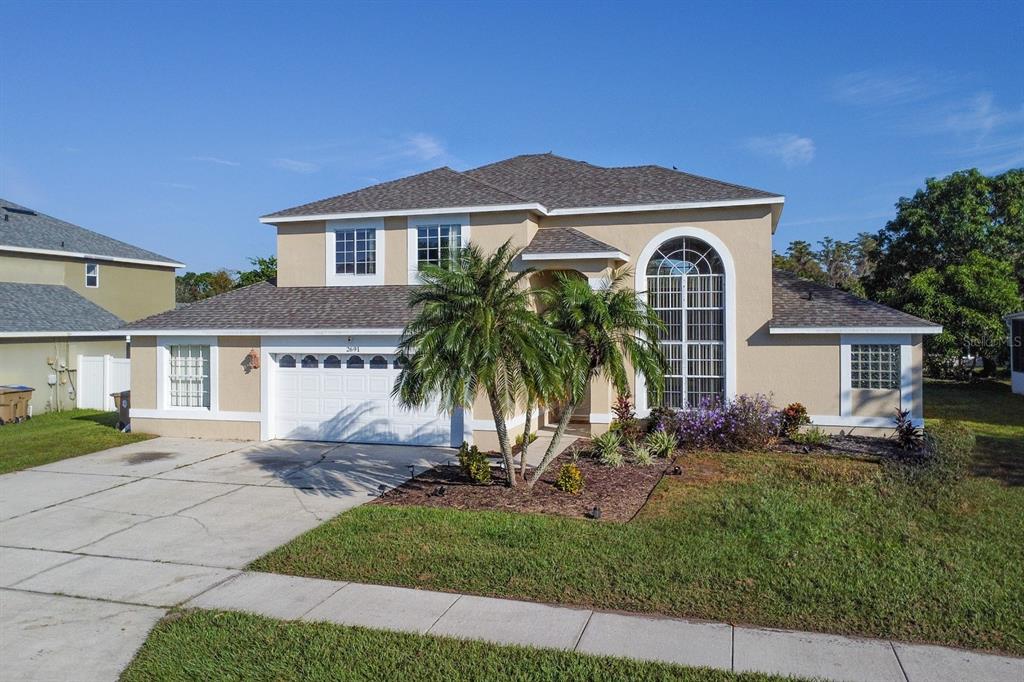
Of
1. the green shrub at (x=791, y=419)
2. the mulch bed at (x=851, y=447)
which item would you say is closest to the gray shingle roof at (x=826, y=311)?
the green shrub at (x=791, y=419)

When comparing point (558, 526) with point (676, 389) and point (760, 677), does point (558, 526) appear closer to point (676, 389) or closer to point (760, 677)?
point (760, 677)

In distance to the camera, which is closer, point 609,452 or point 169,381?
point 609,452

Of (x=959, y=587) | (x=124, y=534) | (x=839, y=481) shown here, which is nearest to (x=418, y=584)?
(x=124, y=534)

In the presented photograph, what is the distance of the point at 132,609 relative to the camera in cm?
694

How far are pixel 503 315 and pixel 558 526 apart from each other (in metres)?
2.96

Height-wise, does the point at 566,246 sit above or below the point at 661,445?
above

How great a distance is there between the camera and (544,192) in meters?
18.6

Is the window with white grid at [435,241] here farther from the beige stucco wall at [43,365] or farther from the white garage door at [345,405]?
the beige stucco wall at [43,365]

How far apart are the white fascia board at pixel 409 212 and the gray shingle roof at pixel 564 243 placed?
0.57m

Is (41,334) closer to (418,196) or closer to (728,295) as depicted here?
(418,196)

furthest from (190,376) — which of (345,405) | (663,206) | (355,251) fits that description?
(663,206)

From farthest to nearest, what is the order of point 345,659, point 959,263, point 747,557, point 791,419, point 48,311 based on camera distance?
point 959,263, point 48,311, point 791,419, point 747,557, point 345,659

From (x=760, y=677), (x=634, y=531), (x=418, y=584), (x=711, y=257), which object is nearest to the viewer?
(x=760, y=677)

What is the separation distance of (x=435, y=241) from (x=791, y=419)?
8.91 metres
